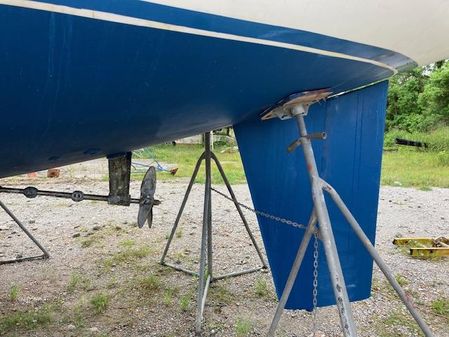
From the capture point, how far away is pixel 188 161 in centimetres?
1166

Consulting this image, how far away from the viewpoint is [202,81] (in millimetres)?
1457

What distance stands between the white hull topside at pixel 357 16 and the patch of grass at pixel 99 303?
2.22 meters

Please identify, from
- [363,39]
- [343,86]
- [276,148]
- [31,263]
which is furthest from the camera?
[31,263]

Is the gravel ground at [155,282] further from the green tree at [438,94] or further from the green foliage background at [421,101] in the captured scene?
Result: the green foliage background at [421,101]

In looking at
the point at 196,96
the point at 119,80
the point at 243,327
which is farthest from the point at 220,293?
the point at 119,80

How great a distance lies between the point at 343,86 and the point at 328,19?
0.51 m

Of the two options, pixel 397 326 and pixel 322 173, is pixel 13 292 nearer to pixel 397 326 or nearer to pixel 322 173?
pixel 322 173

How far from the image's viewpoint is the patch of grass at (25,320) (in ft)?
8.50

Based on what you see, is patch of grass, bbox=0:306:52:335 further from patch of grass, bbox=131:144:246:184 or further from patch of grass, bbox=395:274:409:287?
patch of grass, bbox=131:144:246:184

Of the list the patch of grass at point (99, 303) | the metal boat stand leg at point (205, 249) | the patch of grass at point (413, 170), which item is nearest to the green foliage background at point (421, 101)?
the patch of grass at point (413, 170)

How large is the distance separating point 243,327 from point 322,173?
1.07 metres

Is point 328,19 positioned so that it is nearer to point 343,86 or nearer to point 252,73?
point 252,73

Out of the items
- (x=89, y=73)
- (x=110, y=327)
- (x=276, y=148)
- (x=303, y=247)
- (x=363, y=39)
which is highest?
(x=363, y=39)

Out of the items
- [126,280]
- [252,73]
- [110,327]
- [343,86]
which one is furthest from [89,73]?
[126,280]
